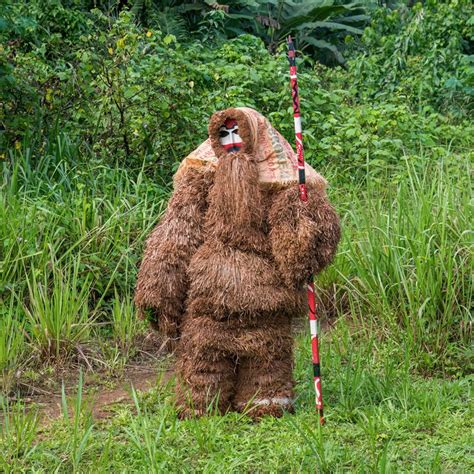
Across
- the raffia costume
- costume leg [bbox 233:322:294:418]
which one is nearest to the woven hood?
the raffia costume

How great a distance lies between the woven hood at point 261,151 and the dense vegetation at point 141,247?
0.93 m

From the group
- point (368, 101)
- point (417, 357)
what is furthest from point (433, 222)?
point (368, 101)

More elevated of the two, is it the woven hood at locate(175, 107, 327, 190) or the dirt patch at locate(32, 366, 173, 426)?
the woven hood at locate(175, 107, 327, 190)

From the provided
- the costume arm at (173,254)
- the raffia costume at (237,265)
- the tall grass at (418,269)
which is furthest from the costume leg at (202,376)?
the tall grass at (418,269)

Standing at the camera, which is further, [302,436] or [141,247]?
[141,247]

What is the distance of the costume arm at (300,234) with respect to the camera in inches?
161

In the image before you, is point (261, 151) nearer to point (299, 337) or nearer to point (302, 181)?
point (302, 181)

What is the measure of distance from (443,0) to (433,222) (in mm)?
7410

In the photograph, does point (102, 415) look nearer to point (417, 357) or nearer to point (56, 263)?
point (56, 263)

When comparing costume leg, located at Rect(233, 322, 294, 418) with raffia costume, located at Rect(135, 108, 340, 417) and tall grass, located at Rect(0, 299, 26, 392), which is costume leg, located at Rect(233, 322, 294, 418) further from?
tall grass, located at Rect(0, 299, 26, 392)

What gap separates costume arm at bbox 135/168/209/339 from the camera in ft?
13.9

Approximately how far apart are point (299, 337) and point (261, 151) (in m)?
1.58

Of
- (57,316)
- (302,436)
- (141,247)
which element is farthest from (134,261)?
(302,436)

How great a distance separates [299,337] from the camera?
5.52 metres
